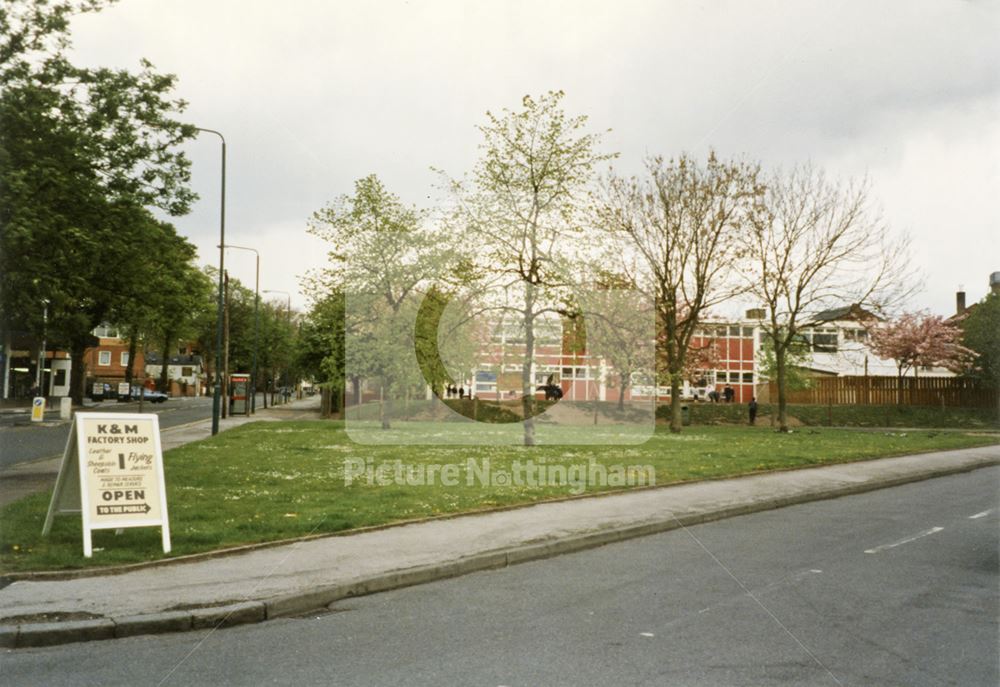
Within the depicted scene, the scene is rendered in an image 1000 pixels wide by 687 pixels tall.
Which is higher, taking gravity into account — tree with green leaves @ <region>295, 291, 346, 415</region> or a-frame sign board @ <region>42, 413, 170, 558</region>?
tree with green leaves @ <region>295, 291, 346, 415</region>

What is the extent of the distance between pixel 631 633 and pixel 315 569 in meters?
3.30

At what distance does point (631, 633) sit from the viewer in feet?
19.9

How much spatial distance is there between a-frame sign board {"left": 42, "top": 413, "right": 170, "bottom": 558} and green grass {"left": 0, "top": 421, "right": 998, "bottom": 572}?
1.09 feet

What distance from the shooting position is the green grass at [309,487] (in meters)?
8.96

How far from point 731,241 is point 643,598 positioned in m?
28.5

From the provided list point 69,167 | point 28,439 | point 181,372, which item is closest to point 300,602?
point 69,167

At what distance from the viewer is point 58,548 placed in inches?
332

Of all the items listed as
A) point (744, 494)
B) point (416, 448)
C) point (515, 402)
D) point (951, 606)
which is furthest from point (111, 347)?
point (951, 606)

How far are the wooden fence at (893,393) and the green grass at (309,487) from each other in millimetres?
23028

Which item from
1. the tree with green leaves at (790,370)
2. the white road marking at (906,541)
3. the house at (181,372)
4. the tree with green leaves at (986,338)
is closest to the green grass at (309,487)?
the white road marking at (906,541)

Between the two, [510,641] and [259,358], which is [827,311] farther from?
[259,358]

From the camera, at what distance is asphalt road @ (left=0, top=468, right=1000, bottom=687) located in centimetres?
515

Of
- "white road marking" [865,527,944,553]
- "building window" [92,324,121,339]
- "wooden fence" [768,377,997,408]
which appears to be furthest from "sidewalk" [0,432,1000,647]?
"building window" [92,324,121,339]

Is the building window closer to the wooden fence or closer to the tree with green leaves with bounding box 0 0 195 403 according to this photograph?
the tree with green leaves with bounding box 0 0 195 403
